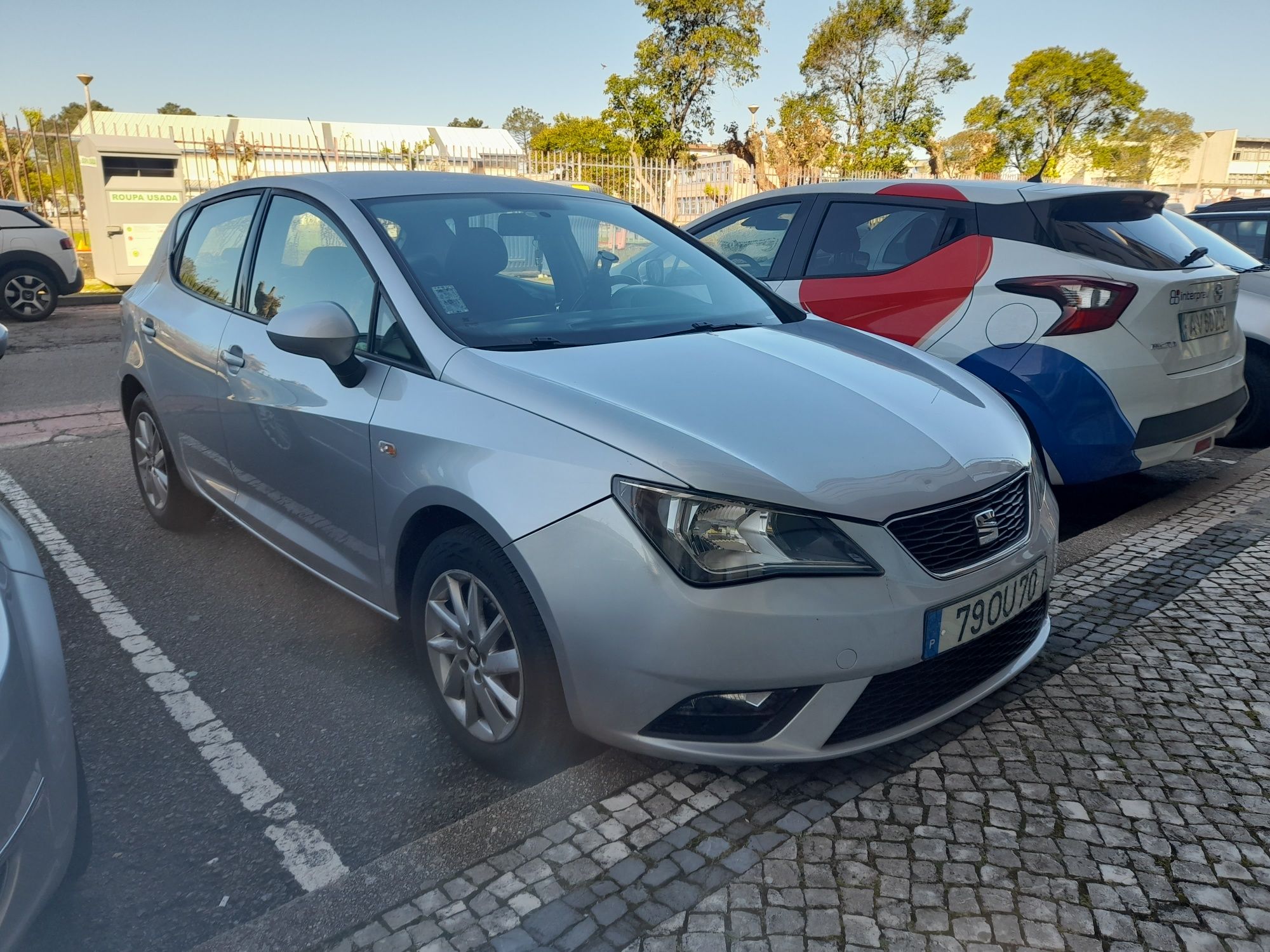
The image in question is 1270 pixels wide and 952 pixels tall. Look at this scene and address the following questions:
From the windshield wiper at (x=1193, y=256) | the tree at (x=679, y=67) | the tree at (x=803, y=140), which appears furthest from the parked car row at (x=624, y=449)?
the tree at (x=679, y=67)

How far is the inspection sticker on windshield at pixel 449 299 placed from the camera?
2.87 m

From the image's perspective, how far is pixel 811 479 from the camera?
2.24 metres

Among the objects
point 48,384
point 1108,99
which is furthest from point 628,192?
point 1108,99

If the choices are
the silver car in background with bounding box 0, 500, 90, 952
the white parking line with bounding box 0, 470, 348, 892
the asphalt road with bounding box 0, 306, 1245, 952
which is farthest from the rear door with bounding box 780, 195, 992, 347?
the silver car in background with bounding box 0, 500, 90, 952

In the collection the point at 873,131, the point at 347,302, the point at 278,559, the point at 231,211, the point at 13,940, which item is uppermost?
the point at 873,131

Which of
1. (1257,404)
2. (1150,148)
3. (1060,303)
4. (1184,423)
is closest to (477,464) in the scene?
(1060,303)

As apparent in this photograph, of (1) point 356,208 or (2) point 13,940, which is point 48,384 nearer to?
(1) point 356,208

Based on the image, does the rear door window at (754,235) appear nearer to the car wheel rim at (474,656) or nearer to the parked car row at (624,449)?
the parked car row at (624,449)

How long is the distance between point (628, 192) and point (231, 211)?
1597 centimetres

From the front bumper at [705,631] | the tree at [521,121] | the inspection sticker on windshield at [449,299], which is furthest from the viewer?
the tree at [521,121]

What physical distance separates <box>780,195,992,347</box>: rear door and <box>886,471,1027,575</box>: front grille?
2.02m

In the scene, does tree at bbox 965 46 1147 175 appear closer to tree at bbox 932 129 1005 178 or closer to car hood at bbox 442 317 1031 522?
tree at bbox 932 129 1005 178

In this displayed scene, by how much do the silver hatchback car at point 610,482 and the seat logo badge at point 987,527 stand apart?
0.02 meters

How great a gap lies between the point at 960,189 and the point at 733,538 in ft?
10.4
